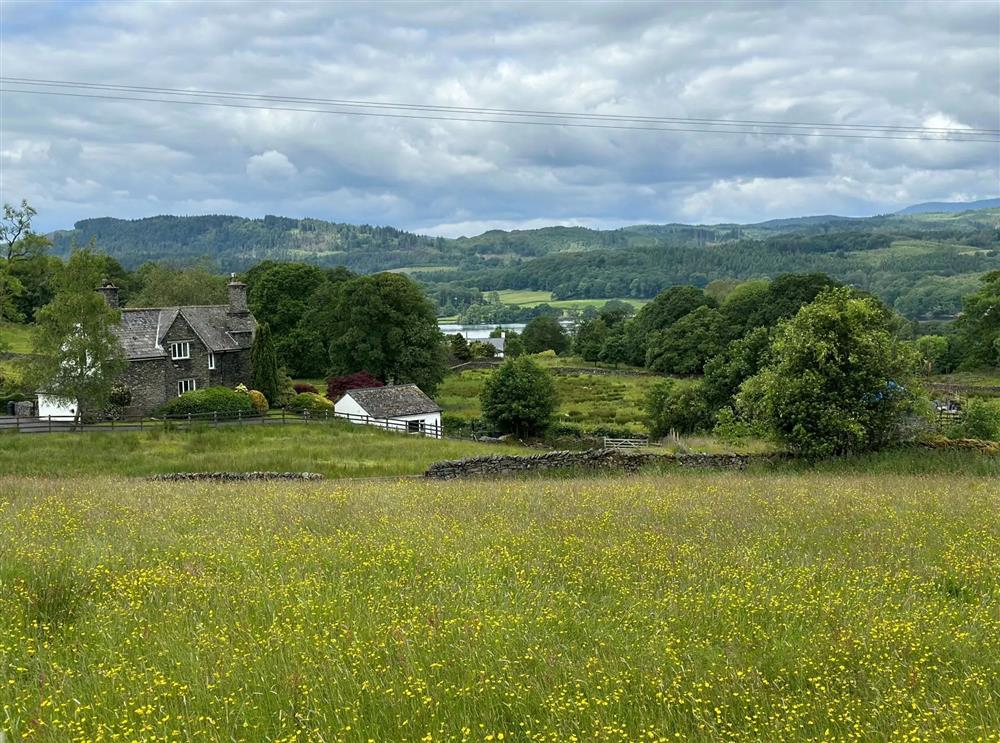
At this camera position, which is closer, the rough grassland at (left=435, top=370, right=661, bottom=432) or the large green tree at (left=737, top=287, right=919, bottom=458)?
the large green tree at (left=737, top=287, right=919, bottom=458)

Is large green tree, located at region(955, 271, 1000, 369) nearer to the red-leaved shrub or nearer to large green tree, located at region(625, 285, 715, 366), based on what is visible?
large green tree, located at region(625, 285, 715, 366)

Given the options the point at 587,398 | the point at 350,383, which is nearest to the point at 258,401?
the point at 350,383

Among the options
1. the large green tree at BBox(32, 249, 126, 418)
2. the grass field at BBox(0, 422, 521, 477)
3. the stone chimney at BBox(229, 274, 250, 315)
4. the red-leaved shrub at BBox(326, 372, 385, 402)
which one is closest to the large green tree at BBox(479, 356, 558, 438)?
the grass field at BBox(0, 422, 521, 477)

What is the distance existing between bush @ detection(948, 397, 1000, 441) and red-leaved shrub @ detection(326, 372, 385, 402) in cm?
4087

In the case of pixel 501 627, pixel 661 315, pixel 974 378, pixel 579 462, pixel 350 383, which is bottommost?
pixel 974 378

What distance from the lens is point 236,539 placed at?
37.0 feet

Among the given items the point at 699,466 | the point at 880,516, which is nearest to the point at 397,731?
the point at 880,516

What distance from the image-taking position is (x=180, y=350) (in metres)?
53.8

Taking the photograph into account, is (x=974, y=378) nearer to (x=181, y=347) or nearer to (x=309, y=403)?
(x=309, y=403)

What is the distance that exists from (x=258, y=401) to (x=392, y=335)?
51.6ft

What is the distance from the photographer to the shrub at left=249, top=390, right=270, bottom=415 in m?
53.1

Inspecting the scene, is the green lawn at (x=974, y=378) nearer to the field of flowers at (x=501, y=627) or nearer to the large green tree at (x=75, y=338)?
the large green tree at (x=75, y=338)

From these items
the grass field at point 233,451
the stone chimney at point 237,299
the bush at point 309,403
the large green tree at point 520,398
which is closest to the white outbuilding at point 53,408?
the grass field at point 233,451

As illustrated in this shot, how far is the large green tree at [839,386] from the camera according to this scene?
24.6 m
